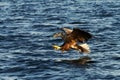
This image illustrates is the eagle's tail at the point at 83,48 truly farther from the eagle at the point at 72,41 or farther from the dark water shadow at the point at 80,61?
the dark water shadow at the point at 80,61

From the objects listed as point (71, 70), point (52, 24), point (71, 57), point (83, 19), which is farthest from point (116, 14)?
point (71, 70)

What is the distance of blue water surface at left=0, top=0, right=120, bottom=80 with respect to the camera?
16312 mm

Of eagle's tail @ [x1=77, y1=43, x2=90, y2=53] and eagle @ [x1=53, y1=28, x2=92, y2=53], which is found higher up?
eagle @ [x1=53, y1=28, x2=92, y2=53]

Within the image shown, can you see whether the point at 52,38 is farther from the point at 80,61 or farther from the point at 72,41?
the point at 72,41

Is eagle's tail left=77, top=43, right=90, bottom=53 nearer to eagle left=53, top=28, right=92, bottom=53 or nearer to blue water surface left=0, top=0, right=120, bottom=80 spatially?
eagle left=53, top=28, right=92, bottom=53

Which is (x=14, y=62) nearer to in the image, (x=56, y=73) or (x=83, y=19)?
(x=56, y=73)

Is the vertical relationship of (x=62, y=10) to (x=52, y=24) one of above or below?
above

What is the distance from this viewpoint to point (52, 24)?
81.6ft

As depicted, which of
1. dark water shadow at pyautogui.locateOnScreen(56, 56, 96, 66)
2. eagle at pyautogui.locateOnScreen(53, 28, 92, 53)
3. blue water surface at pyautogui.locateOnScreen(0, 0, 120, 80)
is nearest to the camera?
blue water surface at pyautogui.locateOnScreen(0, 0, 120, 80)

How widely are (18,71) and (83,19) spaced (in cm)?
1011

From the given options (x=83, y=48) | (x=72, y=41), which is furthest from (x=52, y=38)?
(x=83, y=48)

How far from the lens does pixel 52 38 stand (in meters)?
21.7

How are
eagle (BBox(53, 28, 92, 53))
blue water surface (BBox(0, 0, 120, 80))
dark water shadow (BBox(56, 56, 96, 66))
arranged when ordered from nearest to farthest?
blue water surface (BBox(0, 0, 120, 80))
eagle (BBox(53, 28, 92, 53))
dark water shadow (BBox(56, 56, 96, 66))

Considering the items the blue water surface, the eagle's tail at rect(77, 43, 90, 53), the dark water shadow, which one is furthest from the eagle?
the blue water surface
